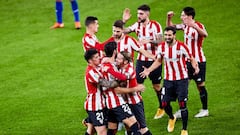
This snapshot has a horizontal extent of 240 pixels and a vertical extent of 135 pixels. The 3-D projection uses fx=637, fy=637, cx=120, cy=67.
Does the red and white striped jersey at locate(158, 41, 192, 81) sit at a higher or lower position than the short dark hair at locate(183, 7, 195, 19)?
lower

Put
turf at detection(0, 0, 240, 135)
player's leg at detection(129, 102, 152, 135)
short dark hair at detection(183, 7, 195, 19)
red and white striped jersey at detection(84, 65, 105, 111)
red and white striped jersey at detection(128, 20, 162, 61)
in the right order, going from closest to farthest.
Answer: red and white striped jersey at detection(84, 65, 105, 111), player's leg at detection(129, 102, 152, 135), short dark hair at detection(183, 7, 195, 19), turf at detection(0, 0, 240, 135), red and white striped jersey at detection(128, 20, 162, 61)

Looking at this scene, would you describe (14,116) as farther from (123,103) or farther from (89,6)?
(89,6)

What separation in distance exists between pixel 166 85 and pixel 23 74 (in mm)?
6407

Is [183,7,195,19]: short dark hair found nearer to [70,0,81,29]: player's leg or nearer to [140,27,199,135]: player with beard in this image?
[140,27,199,135]: player with beard

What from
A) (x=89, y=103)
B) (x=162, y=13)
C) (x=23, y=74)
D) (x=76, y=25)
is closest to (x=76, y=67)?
(x=23, y=74)

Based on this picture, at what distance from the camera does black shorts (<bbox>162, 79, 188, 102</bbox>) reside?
1355cm

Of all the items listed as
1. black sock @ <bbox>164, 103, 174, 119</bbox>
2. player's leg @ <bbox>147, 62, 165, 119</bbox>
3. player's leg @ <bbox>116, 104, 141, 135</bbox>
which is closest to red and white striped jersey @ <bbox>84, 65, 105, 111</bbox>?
player's leg @ <bbox>116, 104, 141, 135</bbox>

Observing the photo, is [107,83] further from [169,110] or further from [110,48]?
[169,110]

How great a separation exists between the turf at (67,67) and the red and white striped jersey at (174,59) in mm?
1326

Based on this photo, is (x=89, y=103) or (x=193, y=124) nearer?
(x=89, y=103)

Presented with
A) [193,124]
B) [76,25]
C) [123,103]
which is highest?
[76,25]

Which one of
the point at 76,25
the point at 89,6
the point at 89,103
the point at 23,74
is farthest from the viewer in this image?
the point at 89,6

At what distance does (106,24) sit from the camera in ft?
74.7

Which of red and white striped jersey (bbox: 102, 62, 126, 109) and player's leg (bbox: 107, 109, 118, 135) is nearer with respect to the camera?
red and white striped jersey (bbox: 102, 62, 126, 109)
